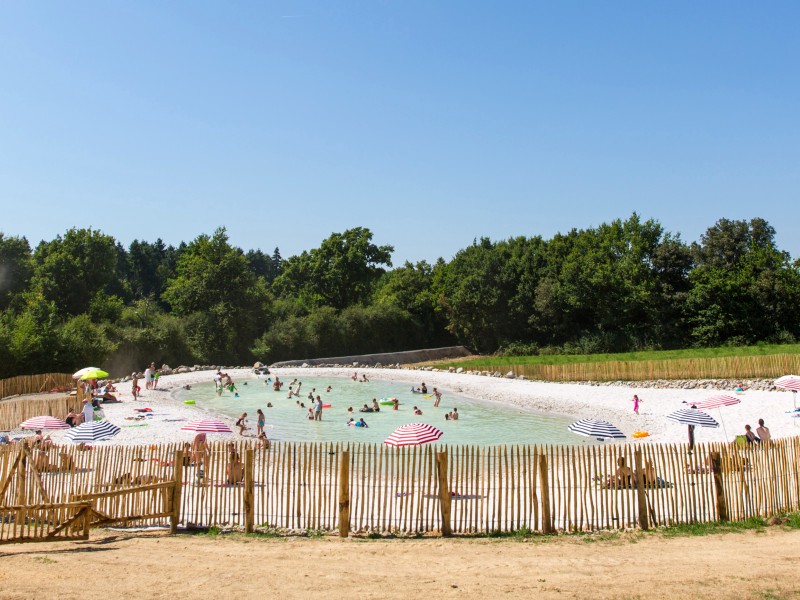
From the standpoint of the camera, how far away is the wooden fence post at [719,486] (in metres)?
13.0

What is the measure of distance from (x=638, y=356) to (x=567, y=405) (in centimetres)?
1885

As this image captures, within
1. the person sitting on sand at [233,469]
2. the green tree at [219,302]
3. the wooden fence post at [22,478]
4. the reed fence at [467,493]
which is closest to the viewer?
the reed fence at [467,493]

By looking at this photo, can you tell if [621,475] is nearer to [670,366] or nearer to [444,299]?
[670,366]

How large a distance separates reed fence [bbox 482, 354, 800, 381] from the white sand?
8.88ft

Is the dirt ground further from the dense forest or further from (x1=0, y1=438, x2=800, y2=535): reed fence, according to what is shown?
the dense forest

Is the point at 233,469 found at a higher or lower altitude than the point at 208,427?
lower

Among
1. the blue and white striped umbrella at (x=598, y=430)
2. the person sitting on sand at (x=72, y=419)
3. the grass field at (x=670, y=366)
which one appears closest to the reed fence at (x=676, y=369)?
the grass field at (x=670, y=366)

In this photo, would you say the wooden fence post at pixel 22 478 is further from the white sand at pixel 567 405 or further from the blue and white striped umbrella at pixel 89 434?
the white sand at pixel 567 405

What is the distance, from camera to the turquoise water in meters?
28.8

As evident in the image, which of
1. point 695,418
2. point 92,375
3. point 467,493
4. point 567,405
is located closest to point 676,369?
point 567,405

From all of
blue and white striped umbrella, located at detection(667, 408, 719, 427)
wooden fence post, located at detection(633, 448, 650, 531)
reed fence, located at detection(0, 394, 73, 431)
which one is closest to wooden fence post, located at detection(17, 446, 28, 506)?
wooden fence post, located at detection(633, 448, 650, 531)

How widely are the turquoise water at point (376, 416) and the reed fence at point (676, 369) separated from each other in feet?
28.5

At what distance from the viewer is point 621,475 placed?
1295 cm

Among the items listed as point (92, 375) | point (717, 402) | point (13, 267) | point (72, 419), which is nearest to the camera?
point (717, 402)
